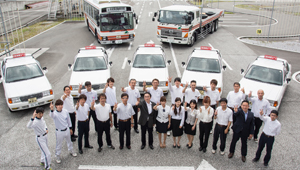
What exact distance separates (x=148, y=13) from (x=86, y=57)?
2413 cm

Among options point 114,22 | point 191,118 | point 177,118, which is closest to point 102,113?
point 177,118

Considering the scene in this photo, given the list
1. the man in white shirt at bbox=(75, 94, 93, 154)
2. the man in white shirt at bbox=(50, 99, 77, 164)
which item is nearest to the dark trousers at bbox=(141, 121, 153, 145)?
the man in white shirt at bbox=(75, 94, 93, 154)

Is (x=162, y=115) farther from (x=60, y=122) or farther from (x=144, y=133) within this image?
(x=60, y=122)

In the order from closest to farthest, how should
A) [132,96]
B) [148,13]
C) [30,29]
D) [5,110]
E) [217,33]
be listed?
[132,96]
[5,110]
[217,33]
[30,29]
[148,13]

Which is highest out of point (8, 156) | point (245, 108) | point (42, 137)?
point (245, 108)

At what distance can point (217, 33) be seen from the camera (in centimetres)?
2314

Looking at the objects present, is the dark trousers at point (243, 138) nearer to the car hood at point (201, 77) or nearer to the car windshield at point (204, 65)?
the car hood at point (201, 77)

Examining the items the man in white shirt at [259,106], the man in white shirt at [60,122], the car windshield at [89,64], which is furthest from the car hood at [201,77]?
the man in white shirt at [60,122]

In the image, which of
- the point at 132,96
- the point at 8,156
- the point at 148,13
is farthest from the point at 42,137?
the point at 148,13

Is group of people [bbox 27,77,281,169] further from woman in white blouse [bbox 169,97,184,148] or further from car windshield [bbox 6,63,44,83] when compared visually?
car windshield [bbox 6,63,44,83]

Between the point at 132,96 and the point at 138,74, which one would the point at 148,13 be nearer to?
the point at 138,74

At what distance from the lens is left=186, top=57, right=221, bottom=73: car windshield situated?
10695 millimetres

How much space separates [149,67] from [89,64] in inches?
108

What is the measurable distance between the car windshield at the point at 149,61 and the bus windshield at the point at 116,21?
6.64m
